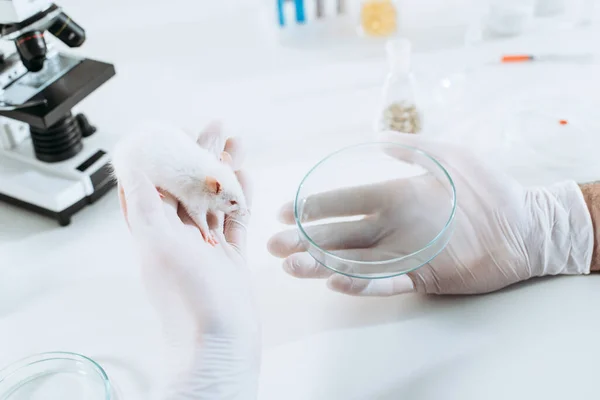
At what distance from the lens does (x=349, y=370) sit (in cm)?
120

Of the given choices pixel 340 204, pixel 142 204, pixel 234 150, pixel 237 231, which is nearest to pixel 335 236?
pixel 340 204

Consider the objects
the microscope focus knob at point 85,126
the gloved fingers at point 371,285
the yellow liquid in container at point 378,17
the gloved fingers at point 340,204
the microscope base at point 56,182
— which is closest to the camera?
the gloved fingers at point 371,285

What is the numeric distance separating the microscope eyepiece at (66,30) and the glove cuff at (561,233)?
1.04 m

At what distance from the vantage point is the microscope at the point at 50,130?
1442 mm

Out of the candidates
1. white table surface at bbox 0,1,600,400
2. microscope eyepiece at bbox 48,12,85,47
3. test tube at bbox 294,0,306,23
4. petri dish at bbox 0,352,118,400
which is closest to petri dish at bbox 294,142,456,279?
white table surface at bbox 0,1,600,400

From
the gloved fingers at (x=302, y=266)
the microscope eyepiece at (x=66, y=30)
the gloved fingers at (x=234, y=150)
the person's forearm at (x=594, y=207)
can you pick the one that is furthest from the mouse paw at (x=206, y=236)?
the person's forearm at (x=594, y=207)

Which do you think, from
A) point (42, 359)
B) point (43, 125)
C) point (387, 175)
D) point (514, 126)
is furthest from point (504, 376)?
point (43, 125)

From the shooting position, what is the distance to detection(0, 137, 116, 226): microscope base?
1512 millimetres

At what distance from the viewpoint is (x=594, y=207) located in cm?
139

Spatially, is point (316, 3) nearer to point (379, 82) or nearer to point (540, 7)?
point (379, 82)

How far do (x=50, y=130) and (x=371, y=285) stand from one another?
0.82 metres

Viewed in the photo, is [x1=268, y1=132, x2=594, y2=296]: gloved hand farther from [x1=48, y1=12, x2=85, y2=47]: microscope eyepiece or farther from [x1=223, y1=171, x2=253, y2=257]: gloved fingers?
[x1=48, y1=12, x2=85, y2=47]: microscope eyepiece

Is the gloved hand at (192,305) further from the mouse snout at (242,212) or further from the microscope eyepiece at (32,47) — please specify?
the microscope eyepiece at (32,47)

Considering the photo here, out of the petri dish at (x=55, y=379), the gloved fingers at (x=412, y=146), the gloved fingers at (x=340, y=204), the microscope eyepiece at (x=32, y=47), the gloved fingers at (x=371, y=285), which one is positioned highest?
the microscope eyepiece at (x=32, y=47)
